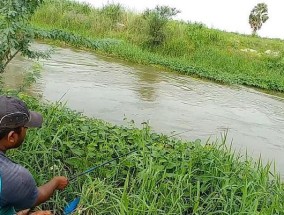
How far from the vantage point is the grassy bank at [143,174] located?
366cm

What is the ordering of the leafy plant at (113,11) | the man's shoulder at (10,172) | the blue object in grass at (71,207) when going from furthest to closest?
1. the leafy plant at (113,11)
2. the blue object in grass at (71,207)
3. the man's shoulder at (10,172)

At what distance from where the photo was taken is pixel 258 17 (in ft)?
97.3

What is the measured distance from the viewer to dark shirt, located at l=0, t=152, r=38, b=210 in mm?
2355

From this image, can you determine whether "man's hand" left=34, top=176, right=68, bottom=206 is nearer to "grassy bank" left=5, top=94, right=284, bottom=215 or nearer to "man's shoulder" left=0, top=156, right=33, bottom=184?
"man's shoulder" left=0, top=156, right=33, bottom=184

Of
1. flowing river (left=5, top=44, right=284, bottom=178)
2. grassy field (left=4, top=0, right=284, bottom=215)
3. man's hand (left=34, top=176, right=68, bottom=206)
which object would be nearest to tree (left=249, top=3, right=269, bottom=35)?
flowing river (left=5, top=44, right=284, bottom=178)

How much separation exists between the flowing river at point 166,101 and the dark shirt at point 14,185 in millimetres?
4016

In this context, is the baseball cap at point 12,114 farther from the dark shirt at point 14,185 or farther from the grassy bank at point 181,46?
the grassy bank at point 181,46

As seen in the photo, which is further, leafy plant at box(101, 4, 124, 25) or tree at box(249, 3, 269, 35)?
tree at box(249, 3, 269, 35)

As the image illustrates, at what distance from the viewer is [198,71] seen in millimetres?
15133

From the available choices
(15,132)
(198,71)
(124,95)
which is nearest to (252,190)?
(15,132)

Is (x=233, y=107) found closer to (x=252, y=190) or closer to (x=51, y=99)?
(x=51, y=99)

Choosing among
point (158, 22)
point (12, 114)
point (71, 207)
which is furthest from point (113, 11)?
point (12, 114)

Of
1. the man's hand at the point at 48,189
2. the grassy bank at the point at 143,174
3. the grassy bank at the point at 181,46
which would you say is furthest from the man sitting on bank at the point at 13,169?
the grassy bank at the point at 181,46

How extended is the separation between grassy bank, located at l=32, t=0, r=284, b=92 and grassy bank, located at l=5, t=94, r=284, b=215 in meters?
10.5
